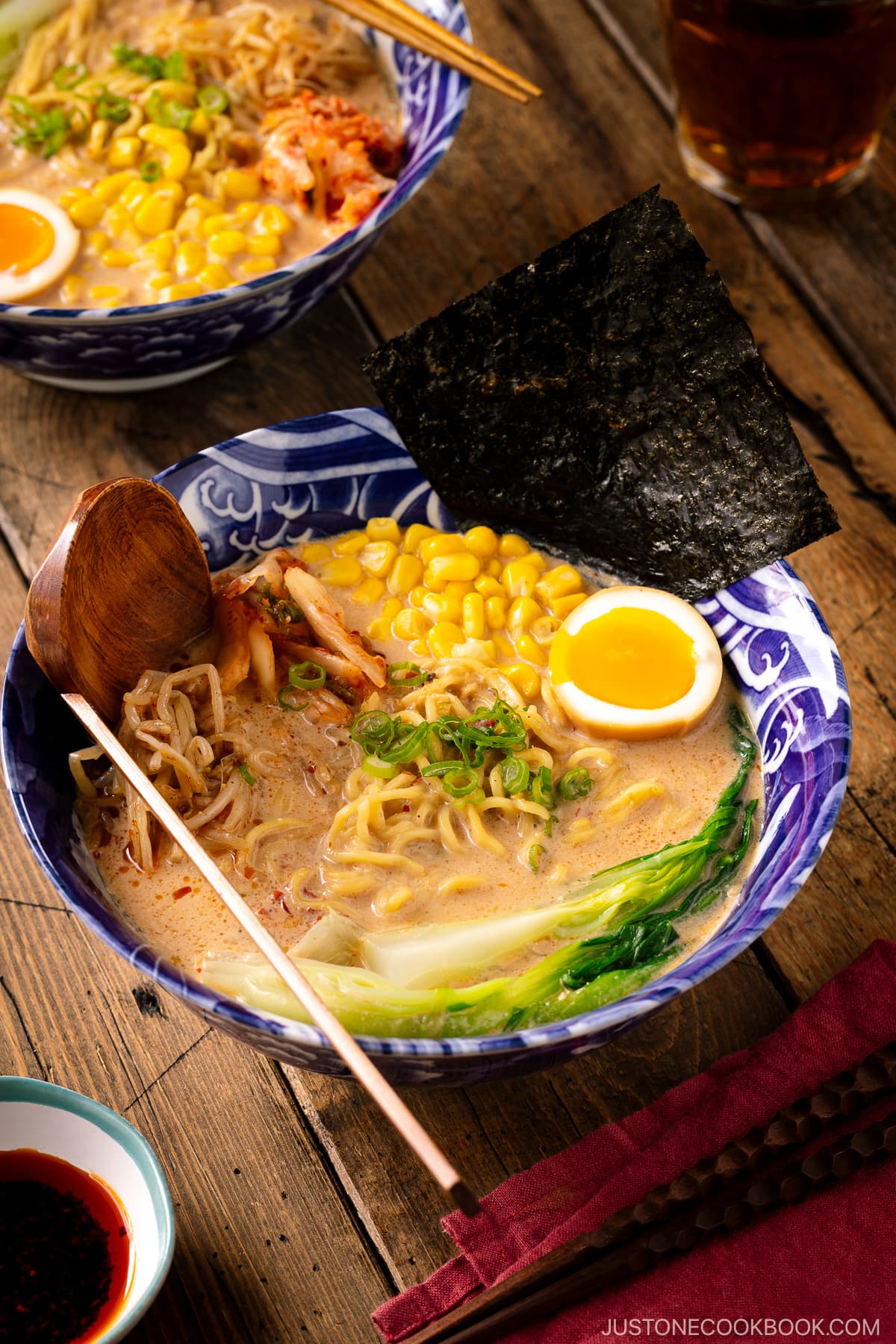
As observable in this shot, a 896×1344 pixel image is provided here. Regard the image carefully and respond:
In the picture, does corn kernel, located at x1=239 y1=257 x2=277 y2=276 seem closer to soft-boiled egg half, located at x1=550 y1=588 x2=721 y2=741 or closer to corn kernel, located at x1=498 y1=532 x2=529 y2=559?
corn kernel, located at x1=498 y1=532 x2=529 y2=559

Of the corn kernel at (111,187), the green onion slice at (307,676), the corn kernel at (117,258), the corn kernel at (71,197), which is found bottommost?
the green onion slice at (307,676)

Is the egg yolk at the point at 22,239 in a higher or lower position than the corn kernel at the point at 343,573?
higher

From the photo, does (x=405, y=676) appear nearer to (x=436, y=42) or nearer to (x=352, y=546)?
(x=352, y=546)

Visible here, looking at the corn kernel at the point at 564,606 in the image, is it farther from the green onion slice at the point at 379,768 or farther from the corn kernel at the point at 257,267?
the corn kernel at the point at 257,267

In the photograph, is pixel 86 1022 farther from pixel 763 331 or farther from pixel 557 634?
pixel 763 331

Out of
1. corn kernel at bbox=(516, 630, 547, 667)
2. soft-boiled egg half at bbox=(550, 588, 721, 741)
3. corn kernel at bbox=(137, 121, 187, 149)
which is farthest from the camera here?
corn kernel at bbox=(137, 121, 187, 149)

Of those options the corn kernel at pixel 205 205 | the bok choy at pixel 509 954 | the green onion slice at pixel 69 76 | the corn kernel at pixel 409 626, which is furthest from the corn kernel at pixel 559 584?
the green onion slice at pixel 69 76

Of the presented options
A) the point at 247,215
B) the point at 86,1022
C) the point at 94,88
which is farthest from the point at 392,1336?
the point at 94,88

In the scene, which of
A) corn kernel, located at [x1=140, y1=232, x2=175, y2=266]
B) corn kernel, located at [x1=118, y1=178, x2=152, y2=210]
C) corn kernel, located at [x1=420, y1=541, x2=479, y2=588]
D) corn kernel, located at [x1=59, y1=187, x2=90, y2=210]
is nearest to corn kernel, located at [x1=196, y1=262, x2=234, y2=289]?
corn kernel, located at [x1=140, y1=232, x2=175, y2=266]
